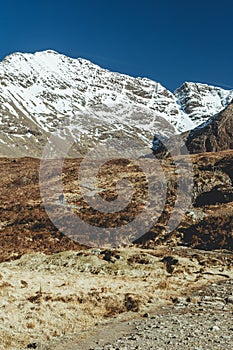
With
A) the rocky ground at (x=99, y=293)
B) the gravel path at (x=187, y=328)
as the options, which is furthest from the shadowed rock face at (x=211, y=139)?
the gravel path at (x=187, y=328)

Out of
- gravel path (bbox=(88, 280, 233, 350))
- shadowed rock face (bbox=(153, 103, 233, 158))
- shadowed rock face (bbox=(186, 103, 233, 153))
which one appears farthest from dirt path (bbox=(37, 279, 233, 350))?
shadowed rock face (bbox=(186, 103, 233, 153))

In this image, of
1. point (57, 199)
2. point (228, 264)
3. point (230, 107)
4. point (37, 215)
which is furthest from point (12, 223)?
point (230, 107)

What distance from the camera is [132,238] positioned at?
1412 inches

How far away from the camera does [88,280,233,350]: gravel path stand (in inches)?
555

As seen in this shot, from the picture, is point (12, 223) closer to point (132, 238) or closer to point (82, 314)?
point (132, 238)

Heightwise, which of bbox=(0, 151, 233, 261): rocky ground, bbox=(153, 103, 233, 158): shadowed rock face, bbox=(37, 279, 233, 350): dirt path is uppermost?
bbox=(153, 103, 233, 158): shadowed rock face

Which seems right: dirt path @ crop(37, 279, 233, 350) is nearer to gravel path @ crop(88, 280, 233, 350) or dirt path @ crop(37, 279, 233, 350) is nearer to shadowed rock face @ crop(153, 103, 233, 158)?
gravel path @ crop(88, 280, 233, 350)

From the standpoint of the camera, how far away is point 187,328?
52.4 ft

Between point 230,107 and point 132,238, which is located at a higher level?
point 230,107

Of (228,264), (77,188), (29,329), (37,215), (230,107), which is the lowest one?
(29,329)

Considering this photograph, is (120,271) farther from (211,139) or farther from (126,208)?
(211,139)

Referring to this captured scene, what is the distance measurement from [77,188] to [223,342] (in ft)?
116

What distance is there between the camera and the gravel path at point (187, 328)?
14.1 metres

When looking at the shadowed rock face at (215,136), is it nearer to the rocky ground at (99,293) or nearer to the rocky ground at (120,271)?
the rocky ground at (120,271)
